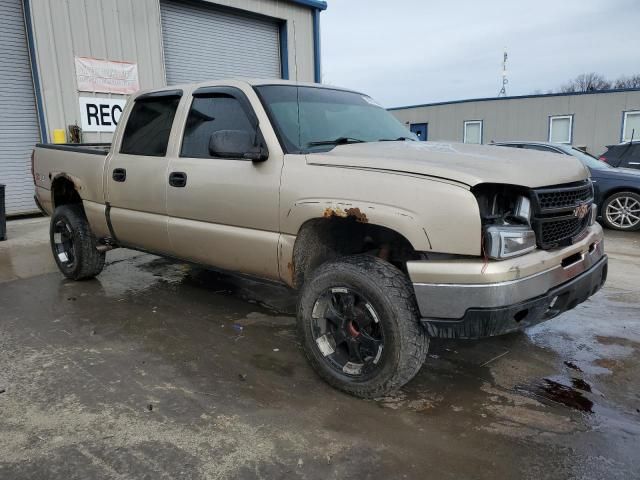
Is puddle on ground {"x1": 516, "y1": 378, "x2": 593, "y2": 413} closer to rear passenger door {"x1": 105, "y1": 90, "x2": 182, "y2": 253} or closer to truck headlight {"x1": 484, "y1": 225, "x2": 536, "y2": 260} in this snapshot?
truck headlight {"x1": 484, "y1": 225, "x2": 536, "y2": 260}

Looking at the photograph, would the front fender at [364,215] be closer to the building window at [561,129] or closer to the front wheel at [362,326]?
the front wheel at [362,326]

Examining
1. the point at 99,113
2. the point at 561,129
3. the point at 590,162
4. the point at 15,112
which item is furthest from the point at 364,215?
the point at 561,129

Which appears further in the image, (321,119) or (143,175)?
(143,175)

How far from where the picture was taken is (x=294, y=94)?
12.4 feet

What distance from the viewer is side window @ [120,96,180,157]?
4203mm

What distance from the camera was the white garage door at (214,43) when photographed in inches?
448

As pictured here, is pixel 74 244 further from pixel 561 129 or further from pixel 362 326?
pixel 561 129

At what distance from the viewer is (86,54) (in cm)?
971

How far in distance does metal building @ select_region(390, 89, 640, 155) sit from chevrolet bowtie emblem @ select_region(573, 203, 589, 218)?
62.7ft

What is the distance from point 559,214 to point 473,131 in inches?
932

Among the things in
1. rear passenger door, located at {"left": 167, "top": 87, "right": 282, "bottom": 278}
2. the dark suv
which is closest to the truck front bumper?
rear passenger door, located at {"left": 167, "top": 87, "right": 282, "bottom": 278}

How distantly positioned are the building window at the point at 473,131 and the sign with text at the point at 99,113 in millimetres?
18677

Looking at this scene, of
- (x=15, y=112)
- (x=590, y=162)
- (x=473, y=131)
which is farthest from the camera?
(x=473, y=131)

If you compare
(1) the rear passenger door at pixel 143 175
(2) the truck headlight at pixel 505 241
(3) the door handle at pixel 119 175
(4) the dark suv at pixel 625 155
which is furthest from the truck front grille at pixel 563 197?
(4) the dark suv at pixel 625 155
